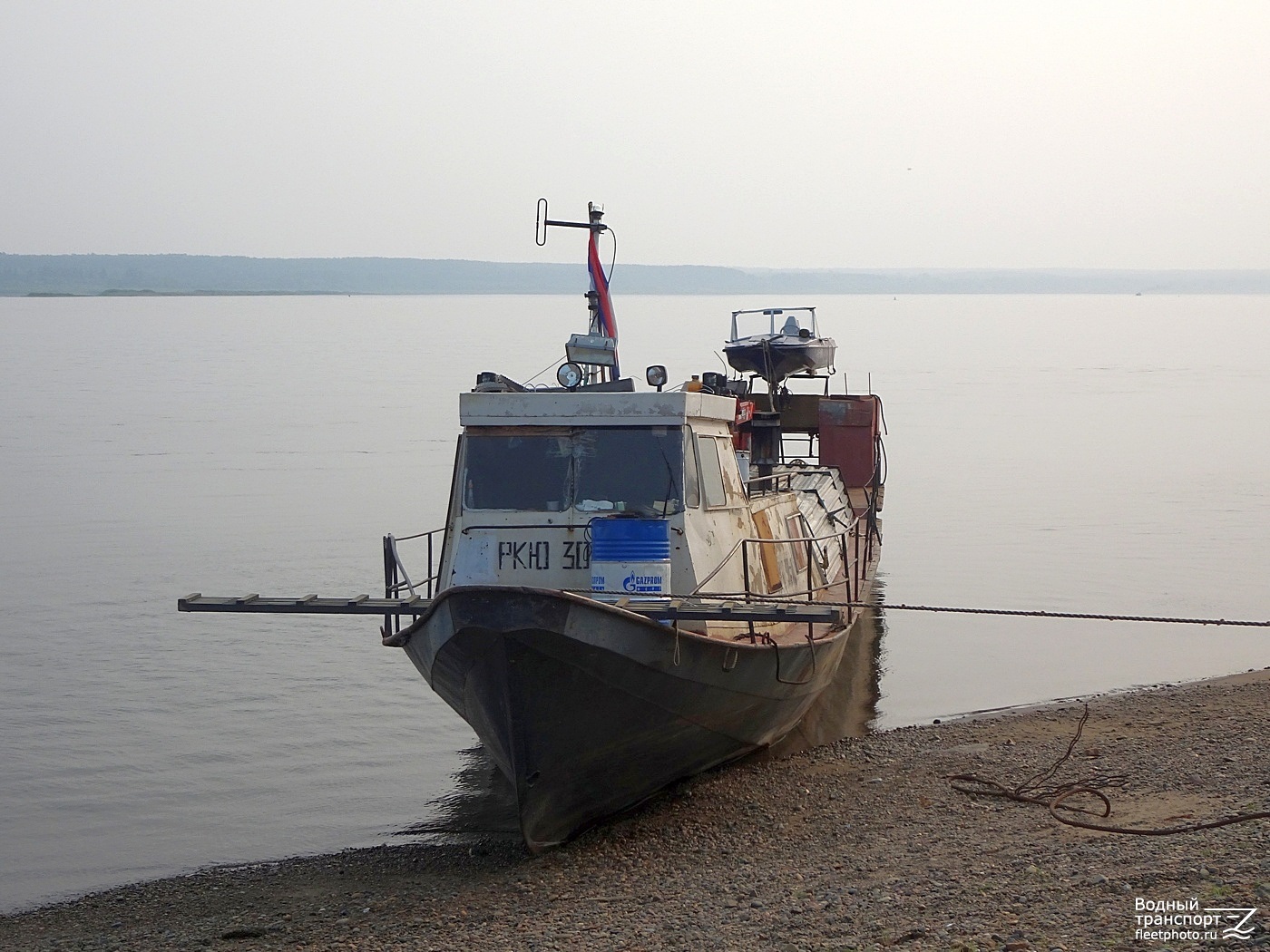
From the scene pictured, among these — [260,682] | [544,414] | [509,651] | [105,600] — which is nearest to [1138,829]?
[509,651]

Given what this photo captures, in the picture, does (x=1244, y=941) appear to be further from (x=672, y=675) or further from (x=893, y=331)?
(x=893, y=331)

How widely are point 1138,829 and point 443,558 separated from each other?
18.0 ft

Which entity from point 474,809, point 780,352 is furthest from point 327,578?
point 474,809

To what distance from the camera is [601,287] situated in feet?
40.8

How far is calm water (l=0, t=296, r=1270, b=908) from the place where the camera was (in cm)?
1245

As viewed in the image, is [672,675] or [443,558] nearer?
[672,675]

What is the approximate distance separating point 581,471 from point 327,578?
11875 millimetres

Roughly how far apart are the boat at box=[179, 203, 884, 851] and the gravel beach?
0.63 m

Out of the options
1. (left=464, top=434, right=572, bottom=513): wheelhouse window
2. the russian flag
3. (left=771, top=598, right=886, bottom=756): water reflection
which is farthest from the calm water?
the russian flag

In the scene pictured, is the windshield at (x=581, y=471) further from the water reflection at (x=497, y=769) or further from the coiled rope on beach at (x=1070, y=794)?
the coiled rope on beach at (x=1070, y=794)

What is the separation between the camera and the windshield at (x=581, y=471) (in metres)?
10.1

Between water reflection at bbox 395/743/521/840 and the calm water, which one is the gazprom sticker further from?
the calm water

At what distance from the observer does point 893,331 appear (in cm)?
12425

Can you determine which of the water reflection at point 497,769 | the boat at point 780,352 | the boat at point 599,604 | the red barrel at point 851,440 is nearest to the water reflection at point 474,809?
the water reflection at point 497,769
